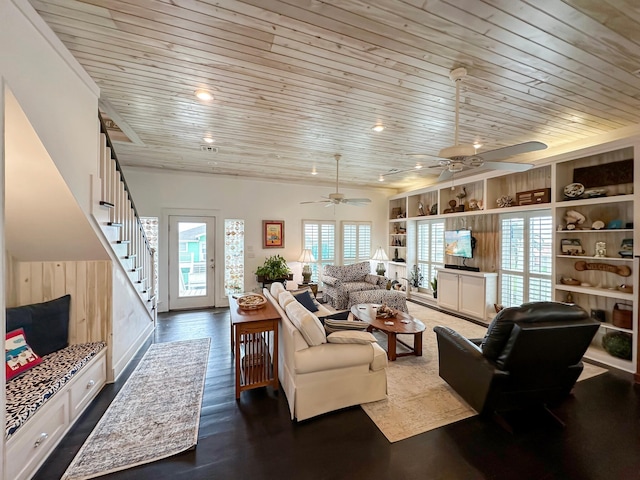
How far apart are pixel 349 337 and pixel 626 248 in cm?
387

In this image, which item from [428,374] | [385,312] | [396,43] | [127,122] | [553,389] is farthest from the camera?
[385,312]

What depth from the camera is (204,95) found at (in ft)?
9.01

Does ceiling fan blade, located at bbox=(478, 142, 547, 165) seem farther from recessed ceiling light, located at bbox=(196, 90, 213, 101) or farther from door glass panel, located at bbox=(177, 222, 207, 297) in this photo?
door glass panel, located at bbox=(177, 222, 207, 297)

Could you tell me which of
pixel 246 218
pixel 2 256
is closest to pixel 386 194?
pixel 246 218

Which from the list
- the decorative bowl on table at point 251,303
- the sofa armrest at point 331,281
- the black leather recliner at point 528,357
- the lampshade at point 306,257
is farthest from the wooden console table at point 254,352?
the lampshade at point 306,257

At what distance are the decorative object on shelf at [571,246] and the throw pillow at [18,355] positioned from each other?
641cm

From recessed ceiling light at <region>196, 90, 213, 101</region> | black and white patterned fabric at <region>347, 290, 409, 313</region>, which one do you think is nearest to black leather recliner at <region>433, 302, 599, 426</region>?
black and white patterned fabric at <region>347, 290, 409, 313</region>

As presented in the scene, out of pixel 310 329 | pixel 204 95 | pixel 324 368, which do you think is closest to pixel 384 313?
pixel 324 368

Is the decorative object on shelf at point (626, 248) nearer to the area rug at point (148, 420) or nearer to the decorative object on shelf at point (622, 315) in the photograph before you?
the decorative object on shelf at point (622, 315)

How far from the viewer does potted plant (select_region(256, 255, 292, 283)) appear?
594 cm

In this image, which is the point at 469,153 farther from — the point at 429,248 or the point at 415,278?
the point at 415,278

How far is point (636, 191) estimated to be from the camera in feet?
10.2

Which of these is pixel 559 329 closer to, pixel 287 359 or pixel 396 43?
pixel 287 359

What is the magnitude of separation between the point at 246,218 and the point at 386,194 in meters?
4.11
